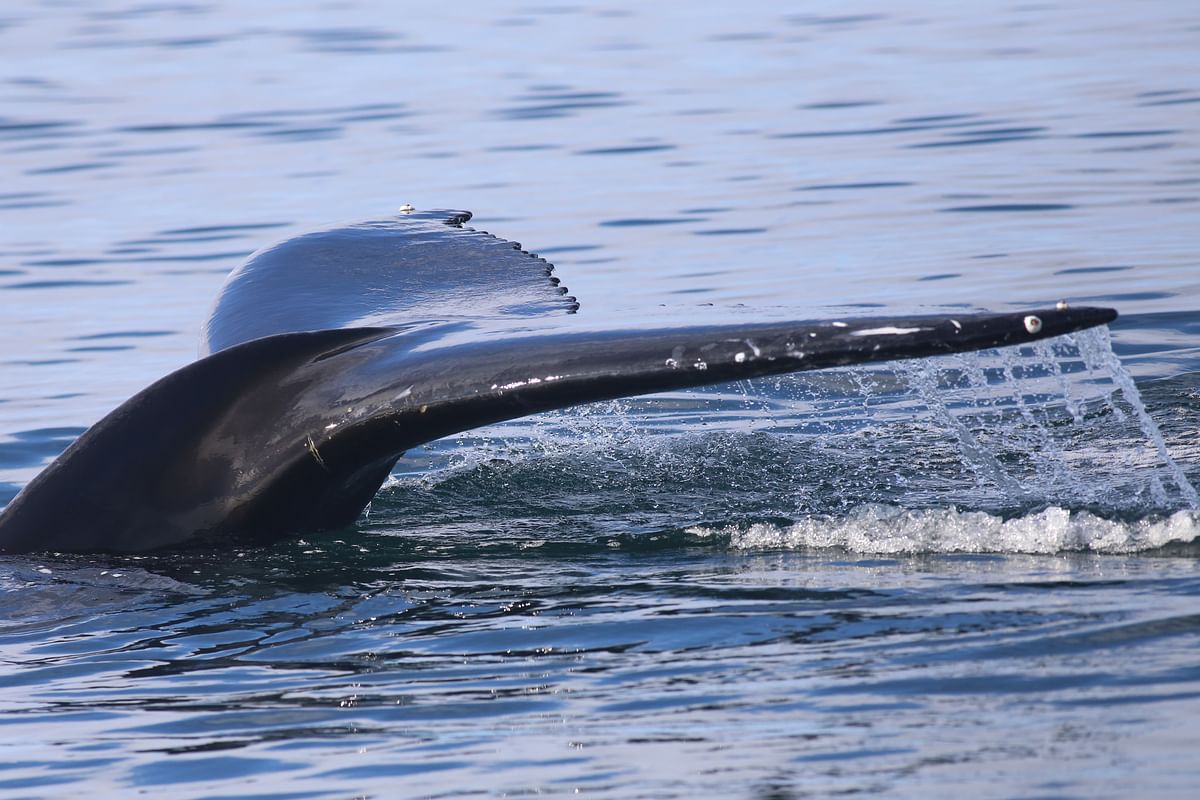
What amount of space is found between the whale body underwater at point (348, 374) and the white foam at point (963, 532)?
117 cm

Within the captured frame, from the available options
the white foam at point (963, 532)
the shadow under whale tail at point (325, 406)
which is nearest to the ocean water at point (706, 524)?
the white foam at point (963, 532)

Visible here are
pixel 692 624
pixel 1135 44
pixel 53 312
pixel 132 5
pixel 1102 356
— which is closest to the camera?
pixel 692 624

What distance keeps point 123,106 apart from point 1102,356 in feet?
72.8

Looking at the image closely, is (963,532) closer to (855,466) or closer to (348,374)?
(855,466)

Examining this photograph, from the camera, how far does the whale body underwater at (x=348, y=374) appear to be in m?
4.83

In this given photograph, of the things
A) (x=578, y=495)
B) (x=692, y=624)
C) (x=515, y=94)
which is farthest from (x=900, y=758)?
(x=515, y=94)

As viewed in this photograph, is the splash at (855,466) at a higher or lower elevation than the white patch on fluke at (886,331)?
lower

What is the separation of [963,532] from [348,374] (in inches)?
83.9

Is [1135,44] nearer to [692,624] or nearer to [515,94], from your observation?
[515,94]

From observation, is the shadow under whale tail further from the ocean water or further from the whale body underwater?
the ocean water

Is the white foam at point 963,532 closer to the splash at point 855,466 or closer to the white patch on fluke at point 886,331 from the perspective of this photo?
the splash at point 855,466

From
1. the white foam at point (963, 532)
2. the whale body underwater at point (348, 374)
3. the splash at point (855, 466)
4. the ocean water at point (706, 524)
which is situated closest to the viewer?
the ocean water at point (706, 524)

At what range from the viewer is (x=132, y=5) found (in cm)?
→ 4216

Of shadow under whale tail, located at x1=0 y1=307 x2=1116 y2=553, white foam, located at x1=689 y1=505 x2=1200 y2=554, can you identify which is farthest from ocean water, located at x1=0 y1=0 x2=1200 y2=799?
shadow under whale tail, located at x1=0 y1=307 x2=1116 y2=553
